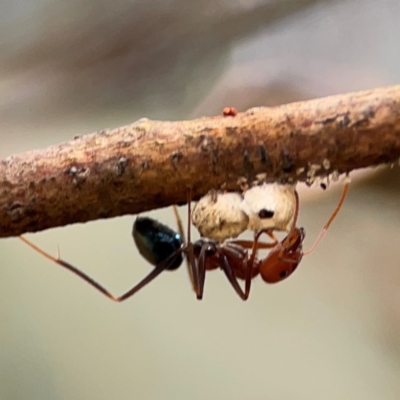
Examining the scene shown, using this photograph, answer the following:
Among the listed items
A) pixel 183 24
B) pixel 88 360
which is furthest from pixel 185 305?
pixel 183 24

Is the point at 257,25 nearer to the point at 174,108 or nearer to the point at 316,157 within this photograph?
the point at 174,108

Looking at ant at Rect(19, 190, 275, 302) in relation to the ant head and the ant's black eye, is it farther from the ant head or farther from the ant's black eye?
the ant's black eye

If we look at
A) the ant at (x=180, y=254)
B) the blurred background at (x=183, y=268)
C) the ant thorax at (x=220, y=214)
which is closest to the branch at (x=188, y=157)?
the ant thorax at (x=220, y=214)

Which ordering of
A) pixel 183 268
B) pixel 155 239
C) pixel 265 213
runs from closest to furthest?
pixel 265 213 < pixel 155 239 < pixel 183 268

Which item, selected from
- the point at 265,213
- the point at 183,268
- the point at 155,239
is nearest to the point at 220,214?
the point at 265,213

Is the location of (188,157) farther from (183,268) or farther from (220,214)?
(183,268)

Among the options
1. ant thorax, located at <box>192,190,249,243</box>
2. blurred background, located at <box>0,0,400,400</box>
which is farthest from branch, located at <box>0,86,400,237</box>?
blurred background, located at <box>0,0,400,400</box>
